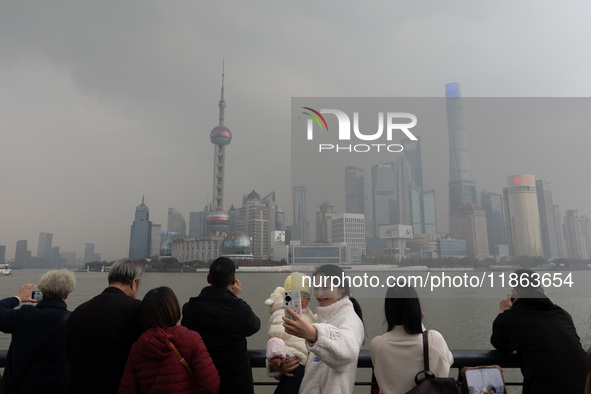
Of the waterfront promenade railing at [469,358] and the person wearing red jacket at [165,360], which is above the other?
the person wearing red jacket at [165,360]

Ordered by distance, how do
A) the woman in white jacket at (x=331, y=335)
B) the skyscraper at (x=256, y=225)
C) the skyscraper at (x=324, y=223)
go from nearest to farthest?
the woman in white jacket at (x=331, y=335), the skyscraper at (x=324, y=223), the skyscraper at (x=256, y=225)

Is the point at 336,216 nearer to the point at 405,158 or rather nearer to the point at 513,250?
the point at 405,158

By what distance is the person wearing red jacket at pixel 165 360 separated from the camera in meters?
1.55

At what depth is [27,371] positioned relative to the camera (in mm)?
1829

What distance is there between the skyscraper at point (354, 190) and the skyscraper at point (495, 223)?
1.18 m

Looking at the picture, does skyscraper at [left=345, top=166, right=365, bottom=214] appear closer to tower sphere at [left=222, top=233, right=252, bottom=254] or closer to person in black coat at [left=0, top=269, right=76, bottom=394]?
person in black coat at [left=0, top=269, right=76, bottom=394]

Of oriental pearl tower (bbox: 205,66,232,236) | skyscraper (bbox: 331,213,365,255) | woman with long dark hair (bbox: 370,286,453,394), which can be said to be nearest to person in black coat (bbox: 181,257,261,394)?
woman with long dark hair (bbox: 370,286,453,394)

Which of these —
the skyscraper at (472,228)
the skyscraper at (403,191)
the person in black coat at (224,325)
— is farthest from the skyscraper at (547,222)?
the person in black coat at (224,325)

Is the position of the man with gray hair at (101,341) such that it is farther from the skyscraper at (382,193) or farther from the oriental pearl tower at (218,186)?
the oriental pearl tower at (218,186)

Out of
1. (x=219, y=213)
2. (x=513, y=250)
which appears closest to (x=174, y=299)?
(x=513, y=250)

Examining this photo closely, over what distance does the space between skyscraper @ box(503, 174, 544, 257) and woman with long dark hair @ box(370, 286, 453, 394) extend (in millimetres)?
2564

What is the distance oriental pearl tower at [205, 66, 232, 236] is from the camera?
89719 mm

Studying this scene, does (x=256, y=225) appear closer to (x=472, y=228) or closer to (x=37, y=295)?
(x=472, y=228)

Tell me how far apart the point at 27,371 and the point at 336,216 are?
2.69m
